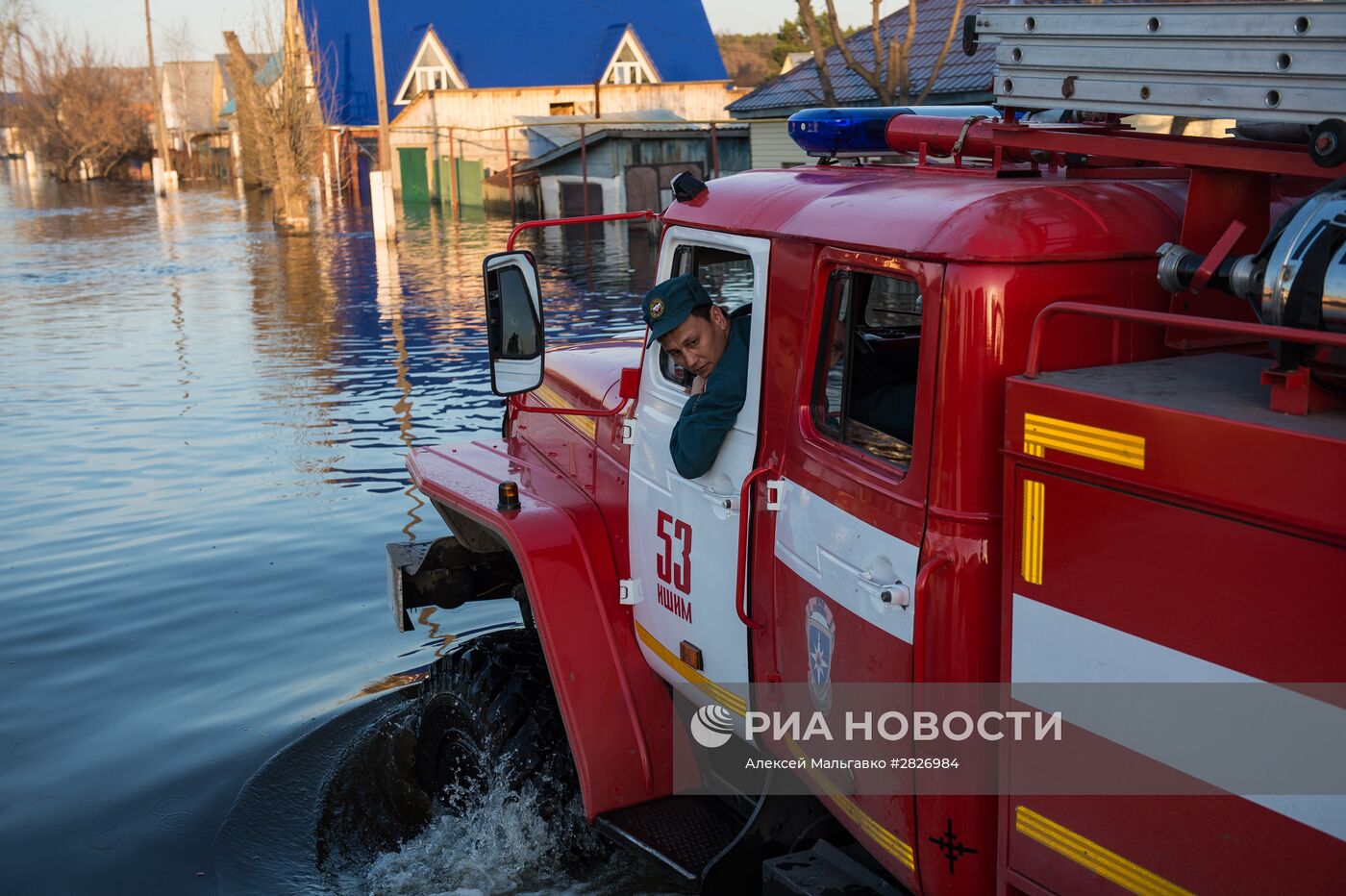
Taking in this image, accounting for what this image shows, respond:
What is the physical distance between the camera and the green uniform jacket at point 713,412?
3.41m

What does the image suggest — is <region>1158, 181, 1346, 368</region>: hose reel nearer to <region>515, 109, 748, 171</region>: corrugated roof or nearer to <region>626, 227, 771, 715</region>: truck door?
<region>626, 227, 771, 715</region>: truck door

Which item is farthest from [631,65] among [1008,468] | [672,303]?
[1008,468]

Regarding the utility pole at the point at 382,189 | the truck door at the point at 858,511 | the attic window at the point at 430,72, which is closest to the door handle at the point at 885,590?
the truck door at the point at 858,511

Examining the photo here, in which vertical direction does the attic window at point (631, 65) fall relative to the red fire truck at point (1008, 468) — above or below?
above

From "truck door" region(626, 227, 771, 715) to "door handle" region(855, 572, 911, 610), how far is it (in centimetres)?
60

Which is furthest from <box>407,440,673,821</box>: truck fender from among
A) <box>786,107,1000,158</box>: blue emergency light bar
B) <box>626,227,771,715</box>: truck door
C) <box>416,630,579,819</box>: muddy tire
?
<box>786,107,1000,158</box>: blue emergency light bar

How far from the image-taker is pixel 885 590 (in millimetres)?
2770

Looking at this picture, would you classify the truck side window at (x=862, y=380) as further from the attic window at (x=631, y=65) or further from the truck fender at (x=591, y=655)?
the attic window at (x=631, y=65)

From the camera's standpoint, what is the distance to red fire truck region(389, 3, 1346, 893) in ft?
7.06

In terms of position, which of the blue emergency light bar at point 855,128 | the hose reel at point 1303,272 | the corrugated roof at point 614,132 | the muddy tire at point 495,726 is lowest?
the muddy tire at point 495,726

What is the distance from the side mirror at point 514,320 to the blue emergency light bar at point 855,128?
0.94 meters

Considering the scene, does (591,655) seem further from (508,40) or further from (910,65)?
(508,40)

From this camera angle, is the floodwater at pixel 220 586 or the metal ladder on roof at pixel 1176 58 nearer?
the metal ladder on roof at pixel 1176 58

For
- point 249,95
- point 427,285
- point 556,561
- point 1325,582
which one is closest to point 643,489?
point 556,561
